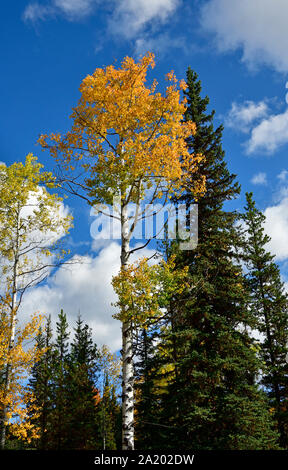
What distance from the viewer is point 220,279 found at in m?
15.5

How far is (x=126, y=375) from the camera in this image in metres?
8.20

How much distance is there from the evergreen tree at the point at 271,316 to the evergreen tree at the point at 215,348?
5.65 metres

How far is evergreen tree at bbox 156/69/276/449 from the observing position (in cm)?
1335

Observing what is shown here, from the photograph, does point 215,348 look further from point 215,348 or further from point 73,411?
point 73,411

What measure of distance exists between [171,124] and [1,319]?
8963 mm

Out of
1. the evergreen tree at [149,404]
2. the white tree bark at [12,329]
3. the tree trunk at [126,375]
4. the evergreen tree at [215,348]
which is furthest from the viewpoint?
the evergreen tree at [149,404]

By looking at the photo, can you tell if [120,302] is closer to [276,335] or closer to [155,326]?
[155,326]

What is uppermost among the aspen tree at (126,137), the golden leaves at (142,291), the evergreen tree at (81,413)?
the aspen tree at (126,137)

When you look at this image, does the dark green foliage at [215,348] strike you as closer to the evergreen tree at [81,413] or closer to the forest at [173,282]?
the forest at [173,282]

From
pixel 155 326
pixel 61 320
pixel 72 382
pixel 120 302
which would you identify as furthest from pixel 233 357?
pixel 61 320

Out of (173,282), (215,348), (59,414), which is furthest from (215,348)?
(59,414)

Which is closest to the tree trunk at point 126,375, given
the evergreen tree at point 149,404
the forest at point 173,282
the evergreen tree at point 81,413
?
the forest at point 173,282

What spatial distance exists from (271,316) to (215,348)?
1068 centimetres

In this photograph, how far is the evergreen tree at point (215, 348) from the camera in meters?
13.4
